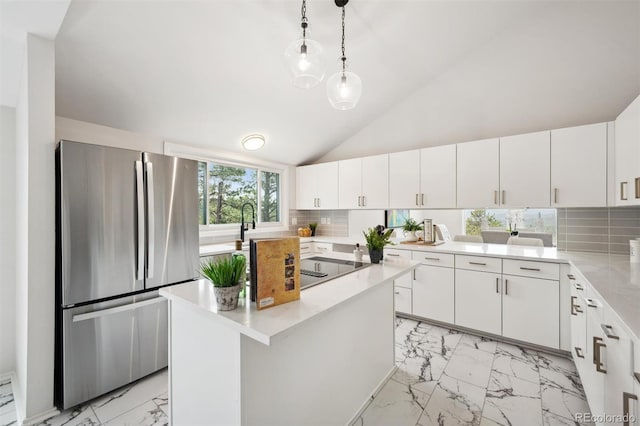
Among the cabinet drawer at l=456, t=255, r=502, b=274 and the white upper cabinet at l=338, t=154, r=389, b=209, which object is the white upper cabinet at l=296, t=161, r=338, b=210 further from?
the cabinet drawer at l=456, t=255, r=502, b=274

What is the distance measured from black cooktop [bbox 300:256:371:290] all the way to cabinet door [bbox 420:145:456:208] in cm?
173

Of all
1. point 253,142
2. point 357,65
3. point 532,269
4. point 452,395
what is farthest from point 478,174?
point 253,142

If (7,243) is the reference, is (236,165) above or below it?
above

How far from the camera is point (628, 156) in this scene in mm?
2059

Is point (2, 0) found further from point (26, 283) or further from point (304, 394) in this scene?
point (304, 394)

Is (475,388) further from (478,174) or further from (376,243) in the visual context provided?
(478,174)

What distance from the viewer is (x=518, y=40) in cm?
283

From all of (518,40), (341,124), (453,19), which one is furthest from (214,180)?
(518,40)

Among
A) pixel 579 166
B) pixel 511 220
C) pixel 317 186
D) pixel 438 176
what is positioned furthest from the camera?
pixel 317 186

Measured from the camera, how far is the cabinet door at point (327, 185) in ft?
13.8

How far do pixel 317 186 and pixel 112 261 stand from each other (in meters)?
2.95

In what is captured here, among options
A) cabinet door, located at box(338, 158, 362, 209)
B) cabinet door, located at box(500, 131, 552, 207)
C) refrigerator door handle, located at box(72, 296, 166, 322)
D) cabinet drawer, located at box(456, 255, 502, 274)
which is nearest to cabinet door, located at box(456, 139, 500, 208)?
cabinet door, located at box(500, 131, 552, 207)

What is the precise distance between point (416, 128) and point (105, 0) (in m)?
3.34

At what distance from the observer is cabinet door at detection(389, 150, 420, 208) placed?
3.47 metres
